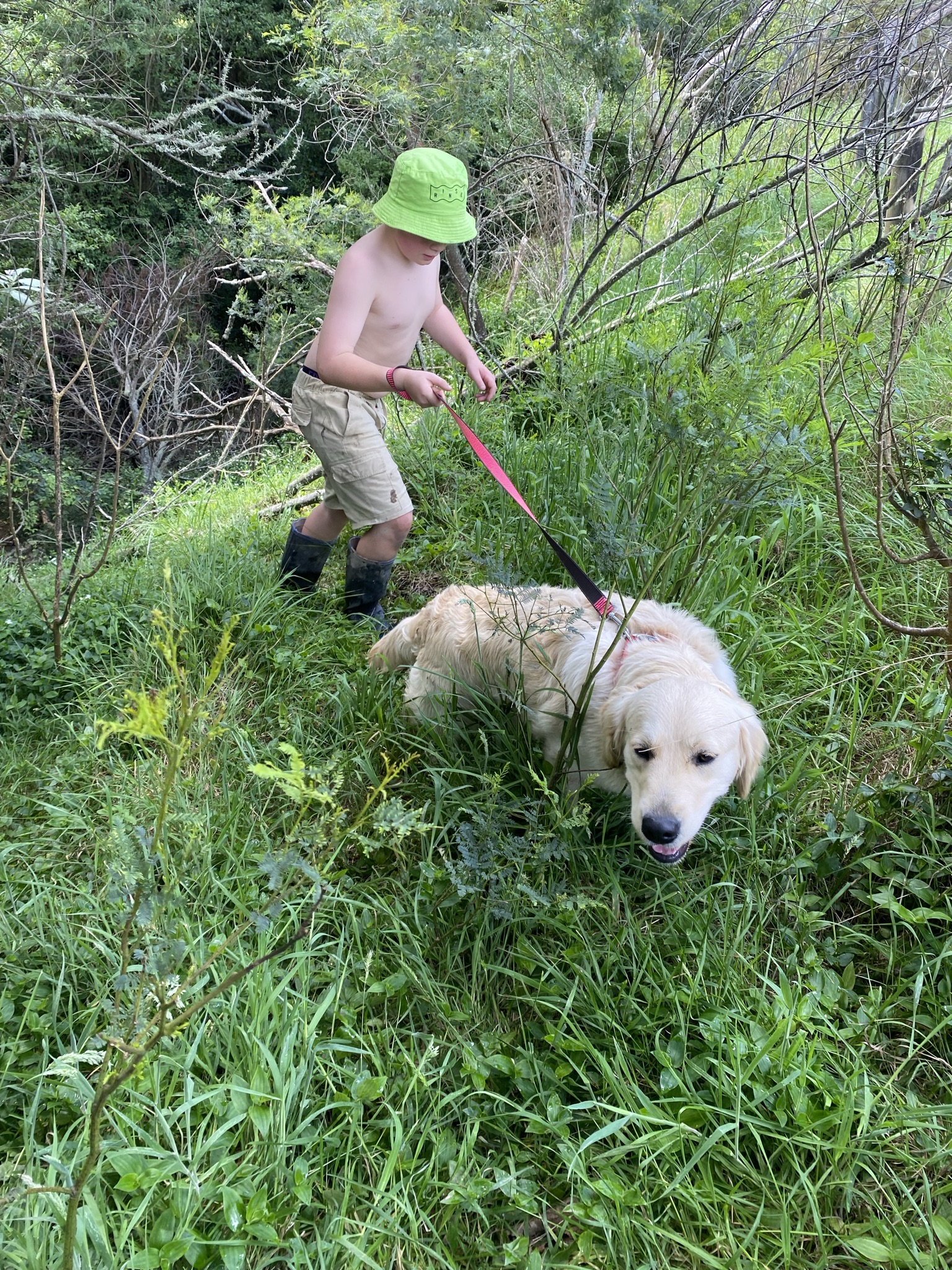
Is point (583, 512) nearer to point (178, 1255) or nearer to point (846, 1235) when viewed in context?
point (846, 1235)

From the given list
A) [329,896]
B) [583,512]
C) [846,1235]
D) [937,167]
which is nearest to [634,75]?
[937,167]

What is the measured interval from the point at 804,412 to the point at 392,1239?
272 centimetres

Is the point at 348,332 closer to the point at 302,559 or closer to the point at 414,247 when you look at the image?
the point at 414,247

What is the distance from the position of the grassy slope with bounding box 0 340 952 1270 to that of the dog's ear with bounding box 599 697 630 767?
25 cm

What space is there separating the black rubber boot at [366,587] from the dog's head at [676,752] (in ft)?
5.16

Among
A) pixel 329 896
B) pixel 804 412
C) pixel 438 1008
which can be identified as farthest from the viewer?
pixel 804 412

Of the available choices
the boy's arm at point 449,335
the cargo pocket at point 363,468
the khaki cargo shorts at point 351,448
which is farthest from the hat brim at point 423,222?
the cargo pocket at point 363,468

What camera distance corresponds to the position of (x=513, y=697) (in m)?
2.40

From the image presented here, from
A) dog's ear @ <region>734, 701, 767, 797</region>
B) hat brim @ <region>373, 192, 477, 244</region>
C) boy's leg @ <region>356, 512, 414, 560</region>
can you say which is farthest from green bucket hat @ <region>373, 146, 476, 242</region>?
dog's ear @ <region>734, 701, 767, 797</region>

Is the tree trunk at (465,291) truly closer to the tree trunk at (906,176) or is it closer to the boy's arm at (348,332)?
the boy's arm at (348,332)

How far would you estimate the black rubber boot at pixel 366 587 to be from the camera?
3.30 meters

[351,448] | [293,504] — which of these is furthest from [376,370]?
[293,504]

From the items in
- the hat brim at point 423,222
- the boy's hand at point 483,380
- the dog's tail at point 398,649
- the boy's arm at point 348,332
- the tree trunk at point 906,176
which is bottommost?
the dog's tail at point 398,649

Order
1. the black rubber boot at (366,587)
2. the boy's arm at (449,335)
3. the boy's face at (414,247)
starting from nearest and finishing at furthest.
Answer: the boy's face at (414,247), the boy's arm at (449,335), the black rubber boot at (366,587)
